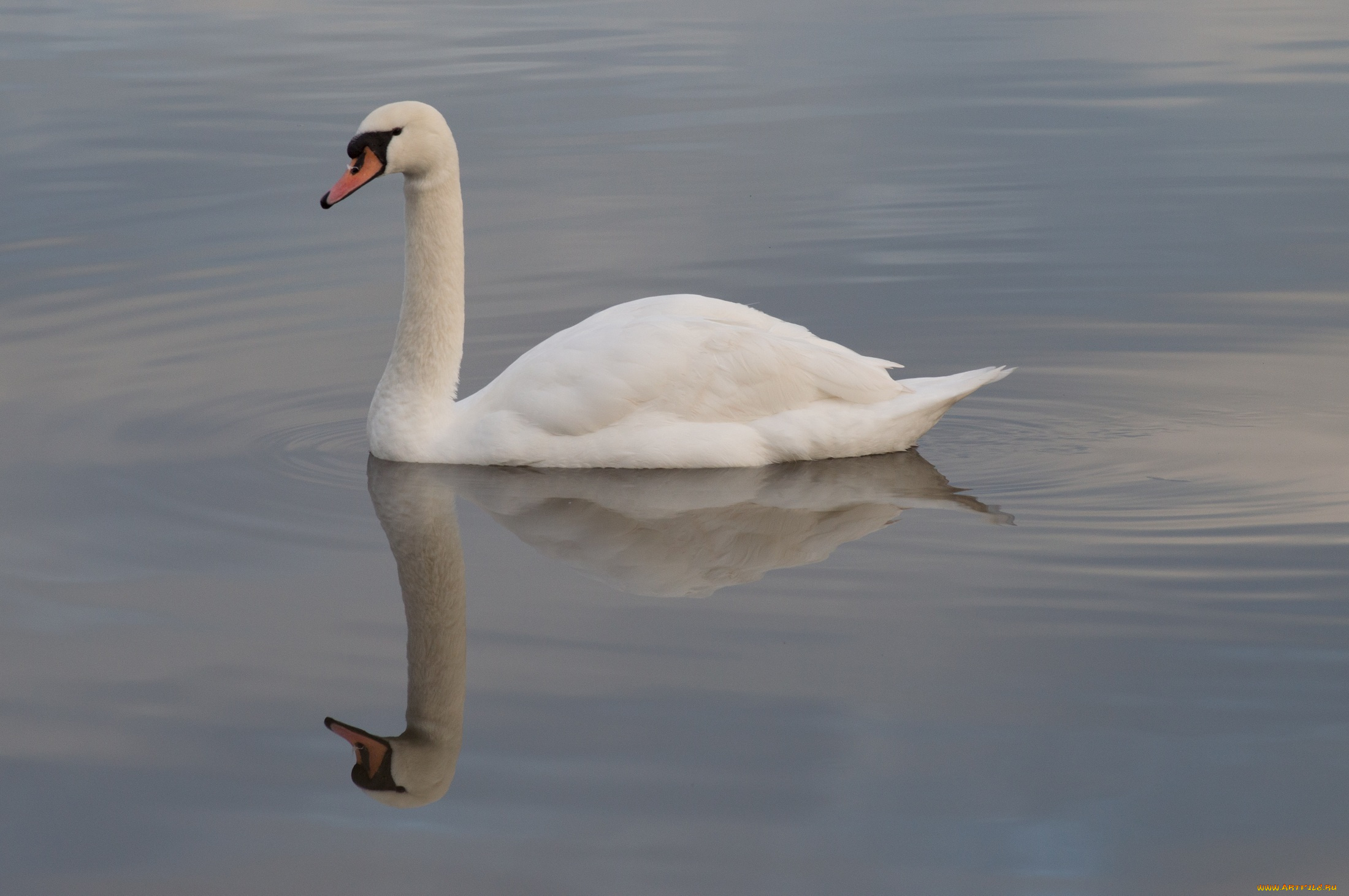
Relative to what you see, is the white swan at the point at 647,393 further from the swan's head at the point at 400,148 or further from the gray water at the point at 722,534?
the gray water at the point at 722,534

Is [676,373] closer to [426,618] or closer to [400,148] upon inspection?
[400,148]

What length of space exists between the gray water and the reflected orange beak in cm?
6

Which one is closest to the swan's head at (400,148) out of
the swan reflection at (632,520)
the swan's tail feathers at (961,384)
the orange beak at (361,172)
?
the orange beak at (361,172)

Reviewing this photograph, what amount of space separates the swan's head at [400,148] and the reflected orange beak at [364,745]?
3.26 metres

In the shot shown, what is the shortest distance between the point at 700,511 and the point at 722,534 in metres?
0.32

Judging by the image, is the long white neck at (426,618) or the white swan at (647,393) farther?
the white swan at (647,393)

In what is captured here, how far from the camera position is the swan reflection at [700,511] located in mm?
7230

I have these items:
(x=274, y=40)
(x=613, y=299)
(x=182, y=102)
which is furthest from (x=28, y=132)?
(x=613, y=299)

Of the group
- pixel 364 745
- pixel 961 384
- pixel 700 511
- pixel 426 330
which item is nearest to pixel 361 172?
pixel 426 330

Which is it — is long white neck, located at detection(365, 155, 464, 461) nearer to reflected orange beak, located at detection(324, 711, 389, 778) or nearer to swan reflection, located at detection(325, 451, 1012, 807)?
swan reflection, located at detection(325, 451, 1012, 807)

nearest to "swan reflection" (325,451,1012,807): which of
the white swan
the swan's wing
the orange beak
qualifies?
the white swan

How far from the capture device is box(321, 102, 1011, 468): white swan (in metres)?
8.33

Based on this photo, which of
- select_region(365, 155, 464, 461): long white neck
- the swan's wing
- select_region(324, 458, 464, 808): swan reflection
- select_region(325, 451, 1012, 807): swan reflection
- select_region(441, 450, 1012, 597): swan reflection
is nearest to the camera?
select_region(324, 458, 464, 808): swan reflection

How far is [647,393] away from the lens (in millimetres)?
8320
